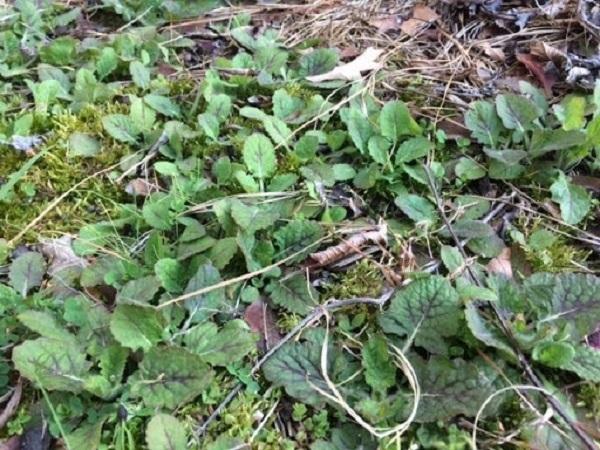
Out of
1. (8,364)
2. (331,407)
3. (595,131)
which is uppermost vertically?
(595,131)

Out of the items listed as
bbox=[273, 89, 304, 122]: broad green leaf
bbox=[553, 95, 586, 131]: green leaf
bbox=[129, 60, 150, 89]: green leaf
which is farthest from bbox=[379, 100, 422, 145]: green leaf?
bbox=[129, 60, 150, 89]: green leaf

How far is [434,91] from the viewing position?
228 centimetres

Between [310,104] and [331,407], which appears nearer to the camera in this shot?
[331,407]

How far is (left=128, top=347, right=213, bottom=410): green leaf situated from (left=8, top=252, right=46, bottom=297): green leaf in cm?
46

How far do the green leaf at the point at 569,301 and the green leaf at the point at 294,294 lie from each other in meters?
0.53

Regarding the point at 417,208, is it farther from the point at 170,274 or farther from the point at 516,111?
the point at 170,274

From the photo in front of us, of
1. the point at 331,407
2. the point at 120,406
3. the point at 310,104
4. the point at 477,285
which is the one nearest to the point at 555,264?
the point at 477,285

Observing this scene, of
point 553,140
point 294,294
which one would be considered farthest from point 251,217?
point 553,140

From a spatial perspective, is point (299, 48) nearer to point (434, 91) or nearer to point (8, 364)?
point (434, 91)

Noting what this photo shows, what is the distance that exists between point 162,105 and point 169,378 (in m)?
1.07

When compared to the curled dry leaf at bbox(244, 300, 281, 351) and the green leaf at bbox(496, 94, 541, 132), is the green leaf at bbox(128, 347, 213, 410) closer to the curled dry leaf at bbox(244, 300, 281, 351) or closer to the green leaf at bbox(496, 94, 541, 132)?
the curled dry leaf at bbox(244, 300, 281, 351)

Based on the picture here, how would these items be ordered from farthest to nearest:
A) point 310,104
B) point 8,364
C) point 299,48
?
point 299,48, point 310,104, point 8,364

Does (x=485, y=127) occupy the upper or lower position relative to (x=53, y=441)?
upper

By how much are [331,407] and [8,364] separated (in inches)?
30.6
